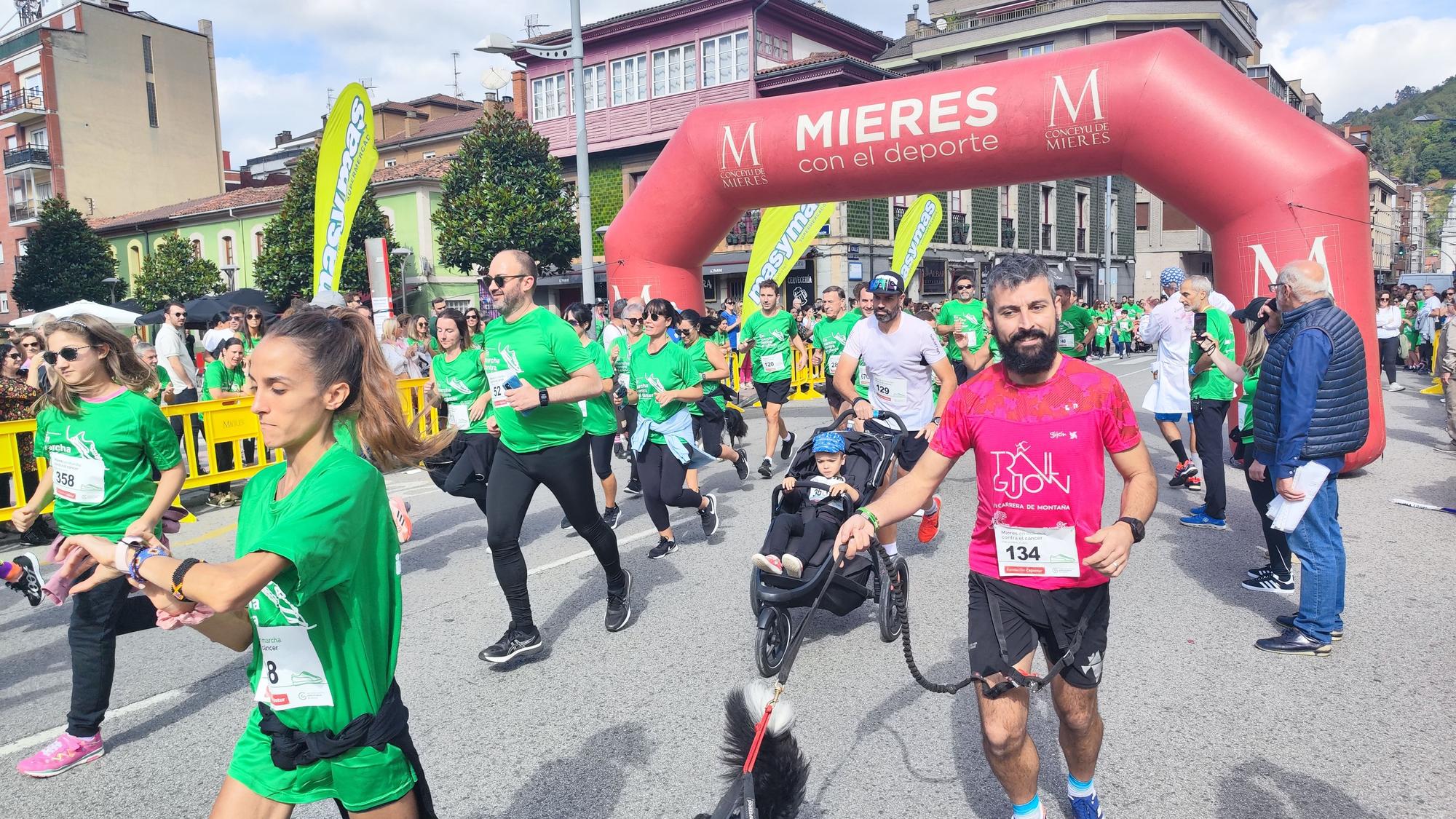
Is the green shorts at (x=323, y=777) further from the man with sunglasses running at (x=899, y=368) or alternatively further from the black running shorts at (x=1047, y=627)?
the man with sunglasses running at (x=899, y=368)

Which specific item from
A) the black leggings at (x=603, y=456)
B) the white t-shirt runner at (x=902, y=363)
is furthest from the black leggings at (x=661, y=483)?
the white t-shirt runner at (x=902, y=363)

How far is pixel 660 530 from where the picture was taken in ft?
21.8

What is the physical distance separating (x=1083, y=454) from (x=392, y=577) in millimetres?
1903

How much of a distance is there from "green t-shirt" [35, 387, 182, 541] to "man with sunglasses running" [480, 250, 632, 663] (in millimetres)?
1453

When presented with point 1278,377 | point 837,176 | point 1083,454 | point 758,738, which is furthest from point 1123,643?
point 837,176

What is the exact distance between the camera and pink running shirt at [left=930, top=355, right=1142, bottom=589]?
269 centimetres

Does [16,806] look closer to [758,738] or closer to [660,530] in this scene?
[758,738]

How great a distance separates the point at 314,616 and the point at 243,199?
4386cm

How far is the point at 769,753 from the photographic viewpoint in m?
2.34

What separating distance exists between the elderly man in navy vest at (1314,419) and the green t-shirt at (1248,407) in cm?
131

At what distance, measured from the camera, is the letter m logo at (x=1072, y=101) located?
29.6 feet

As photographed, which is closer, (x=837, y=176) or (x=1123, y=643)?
(x=1123, y=643)

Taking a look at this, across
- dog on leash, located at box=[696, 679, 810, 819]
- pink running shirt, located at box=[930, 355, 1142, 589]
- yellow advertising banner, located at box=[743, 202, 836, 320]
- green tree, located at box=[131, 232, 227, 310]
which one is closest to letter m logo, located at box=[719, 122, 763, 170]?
yellow advertising banner, located at box=[743, 202, 836, 320]

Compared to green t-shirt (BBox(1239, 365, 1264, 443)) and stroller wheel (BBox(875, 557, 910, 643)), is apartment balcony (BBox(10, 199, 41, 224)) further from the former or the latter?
green t-shirt (BBox(1239, 365, 1264, 443))
